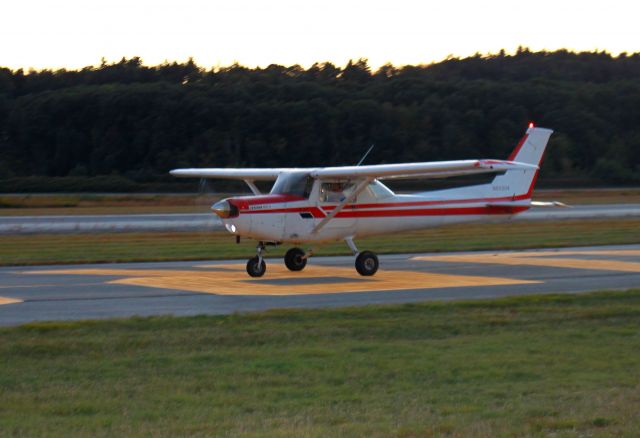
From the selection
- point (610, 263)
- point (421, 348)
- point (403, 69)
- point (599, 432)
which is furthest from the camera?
point (403, 69)

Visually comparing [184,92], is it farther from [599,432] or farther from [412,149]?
[599,432]

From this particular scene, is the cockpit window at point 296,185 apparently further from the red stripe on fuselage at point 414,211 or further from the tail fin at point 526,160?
the tail fin at point 526,160

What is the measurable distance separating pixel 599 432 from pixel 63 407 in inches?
174

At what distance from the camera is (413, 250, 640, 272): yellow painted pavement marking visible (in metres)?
21.5

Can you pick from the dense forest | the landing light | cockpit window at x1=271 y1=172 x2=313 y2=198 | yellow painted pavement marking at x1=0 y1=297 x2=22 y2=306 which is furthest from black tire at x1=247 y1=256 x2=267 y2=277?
the dense forest

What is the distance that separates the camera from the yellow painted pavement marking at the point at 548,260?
2149 centimetres

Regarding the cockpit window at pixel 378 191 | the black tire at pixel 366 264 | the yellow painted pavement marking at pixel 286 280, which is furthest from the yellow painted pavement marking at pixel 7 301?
the cockpit window at pixel 378 191

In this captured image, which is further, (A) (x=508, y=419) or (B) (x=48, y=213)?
(B) (x=48, y=213)

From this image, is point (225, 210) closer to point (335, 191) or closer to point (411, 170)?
point (335, 191)

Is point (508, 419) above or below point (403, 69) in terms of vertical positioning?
below

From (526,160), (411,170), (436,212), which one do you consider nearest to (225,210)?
(411,170)

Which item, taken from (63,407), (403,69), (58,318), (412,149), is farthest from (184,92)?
(63,407)

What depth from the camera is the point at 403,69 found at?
103250mm

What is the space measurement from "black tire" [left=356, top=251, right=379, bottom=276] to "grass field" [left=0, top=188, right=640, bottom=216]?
2982cm
